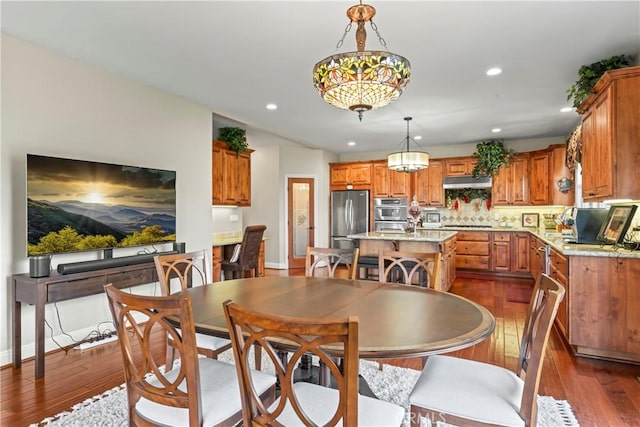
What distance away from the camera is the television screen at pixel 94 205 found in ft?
9.37

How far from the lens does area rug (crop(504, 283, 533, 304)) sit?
16.4 ft

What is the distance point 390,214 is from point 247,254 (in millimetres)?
3797

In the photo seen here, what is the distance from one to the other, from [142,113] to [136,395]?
322 centimetres

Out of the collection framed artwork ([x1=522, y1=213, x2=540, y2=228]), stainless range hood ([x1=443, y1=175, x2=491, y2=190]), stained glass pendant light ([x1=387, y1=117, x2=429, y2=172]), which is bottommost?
framed artwork ([x1=522, y1=213, x2=540, y2=228])

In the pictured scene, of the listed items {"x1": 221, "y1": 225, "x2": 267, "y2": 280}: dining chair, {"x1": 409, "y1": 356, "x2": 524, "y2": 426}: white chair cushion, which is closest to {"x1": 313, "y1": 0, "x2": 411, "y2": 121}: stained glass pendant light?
{"x1": 409, "y1": 356, "x2": 524, "y2": 426}: white chair cushion

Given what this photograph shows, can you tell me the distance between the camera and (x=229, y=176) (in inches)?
219

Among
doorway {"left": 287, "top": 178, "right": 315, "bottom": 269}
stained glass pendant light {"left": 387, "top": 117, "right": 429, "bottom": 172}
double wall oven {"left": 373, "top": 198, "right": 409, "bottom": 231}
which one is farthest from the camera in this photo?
doorway {"left": 287, "top": 178, "right": 315, "bottom": 269}

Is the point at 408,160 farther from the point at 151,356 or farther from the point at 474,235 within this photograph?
the point at 151,356

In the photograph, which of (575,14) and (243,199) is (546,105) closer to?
(575,14)

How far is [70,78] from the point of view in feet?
10.5

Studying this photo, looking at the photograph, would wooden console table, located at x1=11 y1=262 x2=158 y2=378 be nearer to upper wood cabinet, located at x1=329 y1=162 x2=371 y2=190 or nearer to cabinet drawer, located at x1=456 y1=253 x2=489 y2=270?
upper wood cabinet, located at x1=329 y1=162 x2=371 y2=190

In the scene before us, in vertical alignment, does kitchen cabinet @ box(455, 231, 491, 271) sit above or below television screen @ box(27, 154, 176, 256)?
below

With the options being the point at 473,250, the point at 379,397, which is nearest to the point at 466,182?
the point at 473,250

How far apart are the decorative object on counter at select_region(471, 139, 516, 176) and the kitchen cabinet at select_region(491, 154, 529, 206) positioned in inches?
4.8
